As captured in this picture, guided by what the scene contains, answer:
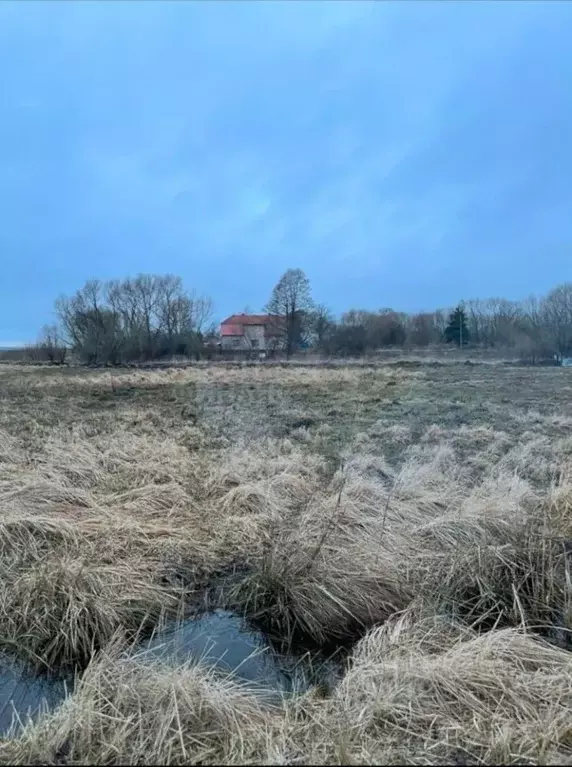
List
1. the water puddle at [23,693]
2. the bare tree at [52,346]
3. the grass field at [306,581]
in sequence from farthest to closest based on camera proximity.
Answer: the bare tree at [52,346]
the water puddle at [23,693]
the grass field at [306,581]

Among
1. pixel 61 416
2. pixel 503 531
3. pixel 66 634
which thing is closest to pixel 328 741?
pixel 66 634

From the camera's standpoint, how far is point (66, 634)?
3.18 m

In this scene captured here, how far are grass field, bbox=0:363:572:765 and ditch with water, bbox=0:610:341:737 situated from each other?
133 millimetres

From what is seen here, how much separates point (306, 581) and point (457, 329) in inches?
640

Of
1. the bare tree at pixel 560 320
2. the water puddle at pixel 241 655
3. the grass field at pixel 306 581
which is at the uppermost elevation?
the bare tree at pixel 560 320

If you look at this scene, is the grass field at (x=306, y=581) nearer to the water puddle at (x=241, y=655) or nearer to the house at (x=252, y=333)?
the water puddle at (x=241, y=655)

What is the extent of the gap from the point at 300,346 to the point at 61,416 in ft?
30.6

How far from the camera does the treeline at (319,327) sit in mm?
14297

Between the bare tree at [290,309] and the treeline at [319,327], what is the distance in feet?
0.12

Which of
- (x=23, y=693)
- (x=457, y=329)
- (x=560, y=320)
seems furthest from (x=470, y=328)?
(x=23, y=693)

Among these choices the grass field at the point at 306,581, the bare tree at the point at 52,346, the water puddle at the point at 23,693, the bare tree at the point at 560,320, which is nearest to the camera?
the grass field at the point at 306,581

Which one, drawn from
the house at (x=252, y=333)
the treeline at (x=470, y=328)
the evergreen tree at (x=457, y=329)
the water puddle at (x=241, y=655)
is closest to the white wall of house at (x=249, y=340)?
the house at (x=252, y=333)

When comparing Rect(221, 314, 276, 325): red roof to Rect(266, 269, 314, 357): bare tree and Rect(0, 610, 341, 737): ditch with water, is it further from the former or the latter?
Rect(0, 610, 341, 737): ditch with water

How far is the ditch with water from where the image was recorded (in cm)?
274
